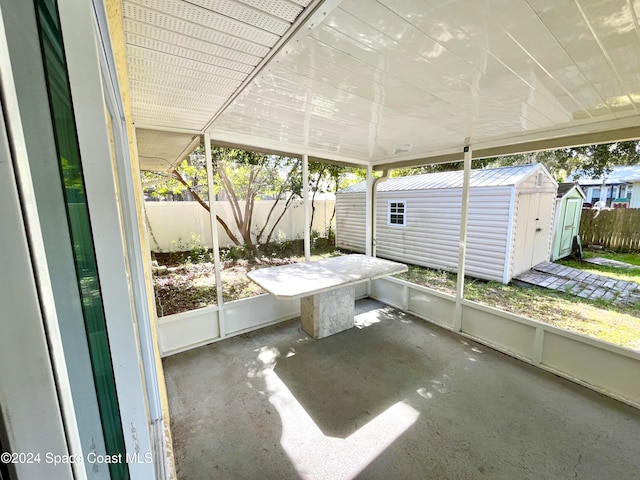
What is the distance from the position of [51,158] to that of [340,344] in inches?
130

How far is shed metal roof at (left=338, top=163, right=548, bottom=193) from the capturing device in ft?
16.8

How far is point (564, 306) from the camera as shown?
403 cm

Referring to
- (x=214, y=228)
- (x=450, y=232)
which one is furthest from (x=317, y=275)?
(x=450, y=232)

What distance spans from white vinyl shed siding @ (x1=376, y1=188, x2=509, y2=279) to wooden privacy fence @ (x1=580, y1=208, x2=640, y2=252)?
12.1 ft

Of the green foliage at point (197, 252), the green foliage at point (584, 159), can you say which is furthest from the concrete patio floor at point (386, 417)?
the green foliage at point (584, 159)

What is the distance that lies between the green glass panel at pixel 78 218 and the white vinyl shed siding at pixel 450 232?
5.92 meters

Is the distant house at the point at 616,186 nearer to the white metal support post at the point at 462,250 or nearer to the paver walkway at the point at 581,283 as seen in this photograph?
the paver walkway at the point at 581,283

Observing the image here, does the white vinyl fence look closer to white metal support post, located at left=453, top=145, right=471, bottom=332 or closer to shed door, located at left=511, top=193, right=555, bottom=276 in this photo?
white metal support post, located at left=453, top=145, right=471, bottom=332

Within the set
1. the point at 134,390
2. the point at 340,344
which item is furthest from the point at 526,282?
the point at 134,390

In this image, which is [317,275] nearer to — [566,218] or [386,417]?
[386,417]

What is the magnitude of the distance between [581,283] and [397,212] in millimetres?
3722

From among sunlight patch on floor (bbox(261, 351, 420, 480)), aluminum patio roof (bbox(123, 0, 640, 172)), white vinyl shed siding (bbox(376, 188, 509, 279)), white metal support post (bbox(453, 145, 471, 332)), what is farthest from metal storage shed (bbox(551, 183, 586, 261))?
sunlight patch on floor (bbox(261, 351, 420, 480))

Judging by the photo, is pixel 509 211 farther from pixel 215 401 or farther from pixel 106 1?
pixel 106 1

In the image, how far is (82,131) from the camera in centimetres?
64
